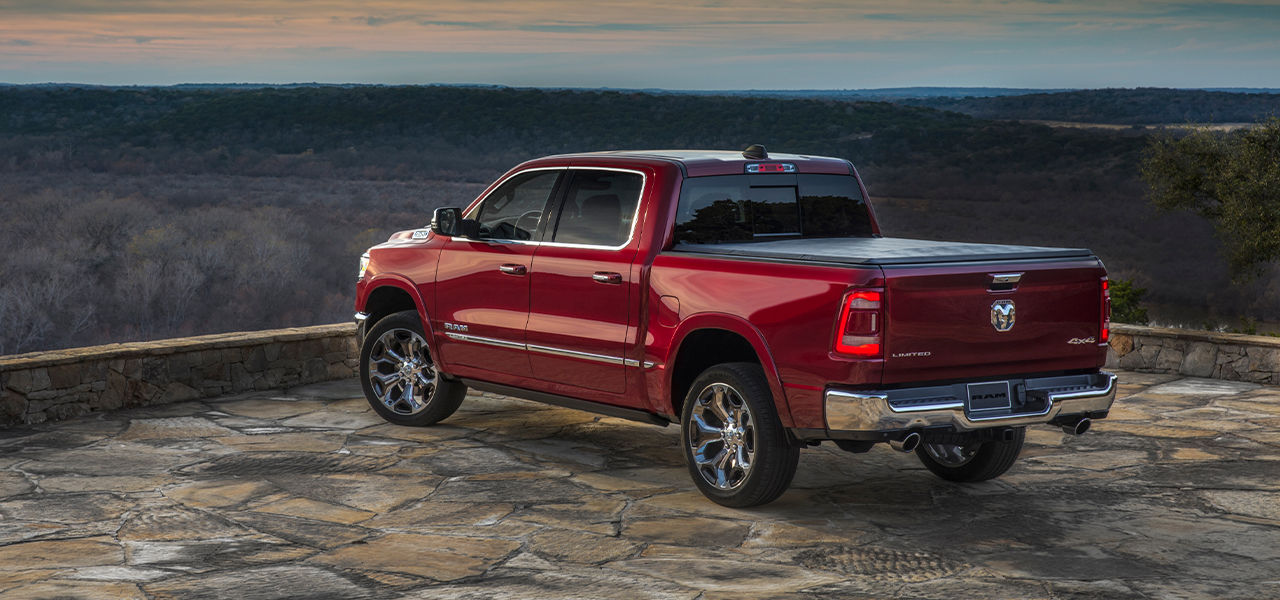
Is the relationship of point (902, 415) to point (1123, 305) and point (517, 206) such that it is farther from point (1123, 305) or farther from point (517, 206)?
point (1123, 305)

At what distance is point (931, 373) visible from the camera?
6.36 meters

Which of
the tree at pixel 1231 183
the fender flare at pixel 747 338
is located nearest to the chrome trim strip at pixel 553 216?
the fender flare at pixel 747 338

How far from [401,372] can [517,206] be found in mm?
1735

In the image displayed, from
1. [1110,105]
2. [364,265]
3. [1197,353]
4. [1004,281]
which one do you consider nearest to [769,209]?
[1004,281]

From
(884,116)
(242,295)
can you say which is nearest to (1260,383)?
(242,295)

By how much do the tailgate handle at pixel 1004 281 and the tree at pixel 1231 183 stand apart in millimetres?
17413

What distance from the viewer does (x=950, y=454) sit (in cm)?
787

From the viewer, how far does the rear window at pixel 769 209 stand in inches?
296

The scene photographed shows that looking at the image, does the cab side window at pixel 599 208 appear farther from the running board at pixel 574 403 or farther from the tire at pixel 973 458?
the tire at pixel 973 458

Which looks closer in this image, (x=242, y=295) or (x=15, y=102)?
(x=242, y=295)

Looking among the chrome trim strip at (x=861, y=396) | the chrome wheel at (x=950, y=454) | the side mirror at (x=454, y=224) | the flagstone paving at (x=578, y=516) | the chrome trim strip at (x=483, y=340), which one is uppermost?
the side mirror at (x=454, y=224)

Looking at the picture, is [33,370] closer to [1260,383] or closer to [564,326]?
[564,326]

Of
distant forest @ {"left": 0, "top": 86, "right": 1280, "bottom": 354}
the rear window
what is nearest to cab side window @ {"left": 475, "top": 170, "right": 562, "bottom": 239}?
the rear window

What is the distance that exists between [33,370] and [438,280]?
3134mm
